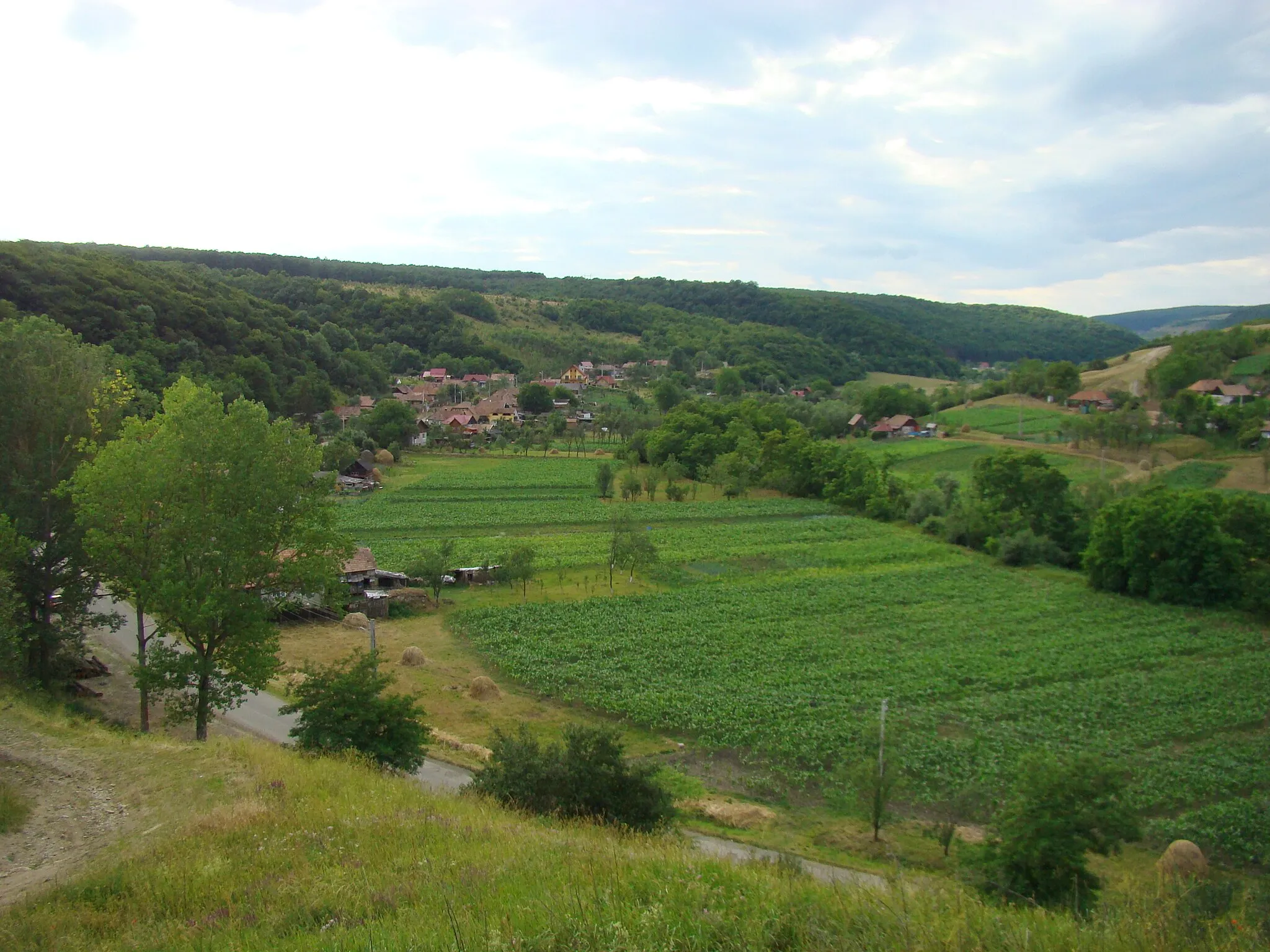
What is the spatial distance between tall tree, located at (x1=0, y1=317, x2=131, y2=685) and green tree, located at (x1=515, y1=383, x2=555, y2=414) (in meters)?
65.7

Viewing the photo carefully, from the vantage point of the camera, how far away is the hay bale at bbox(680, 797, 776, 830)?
13625 mm

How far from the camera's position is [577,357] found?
117m

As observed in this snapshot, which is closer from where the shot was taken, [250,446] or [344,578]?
[250,446]

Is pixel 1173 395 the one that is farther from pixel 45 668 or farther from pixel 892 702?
pixel 45 668

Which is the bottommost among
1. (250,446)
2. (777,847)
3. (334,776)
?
(777,847)

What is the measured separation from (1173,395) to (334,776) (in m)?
Answer: 76.8

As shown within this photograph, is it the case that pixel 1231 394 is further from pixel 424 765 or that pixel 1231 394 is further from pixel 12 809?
Result: pixel 12 809

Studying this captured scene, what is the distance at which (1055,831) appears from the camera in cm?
1071

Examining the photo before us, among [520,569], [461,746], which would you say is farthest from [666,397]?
[461,746]

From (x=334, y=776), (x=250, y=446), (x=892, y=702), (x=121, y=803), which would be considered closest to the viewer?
(x=121, y=803)

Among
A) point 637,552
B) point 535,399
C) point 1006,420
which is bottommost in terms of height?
point 637,552

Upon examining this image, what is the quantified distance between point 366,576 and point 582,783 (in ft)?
60.7

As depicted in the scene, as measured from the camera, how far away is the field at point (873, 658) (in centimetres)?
1672

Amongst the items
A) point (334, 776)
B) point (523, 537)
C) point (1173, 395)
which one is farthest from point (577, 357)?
point (334, 776)
